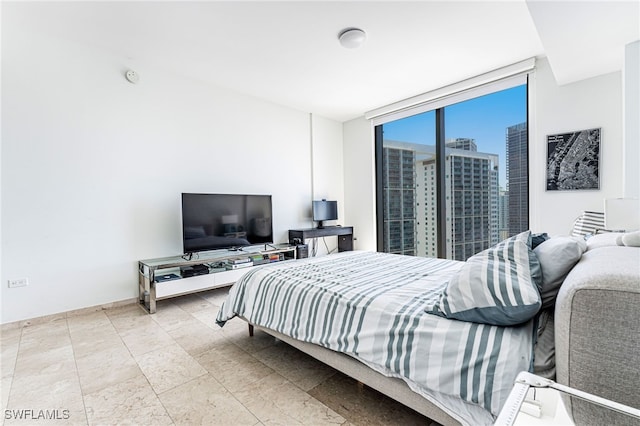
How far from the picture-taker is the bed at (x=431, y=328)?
1.08 meters

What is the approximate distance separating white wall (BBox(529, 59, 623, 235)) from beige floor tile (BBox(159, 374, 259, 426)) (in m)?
3.58

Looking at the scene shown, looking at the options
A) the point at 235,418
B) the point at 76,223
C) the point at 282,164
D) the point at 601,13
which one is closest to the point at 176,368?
the point at 235,418

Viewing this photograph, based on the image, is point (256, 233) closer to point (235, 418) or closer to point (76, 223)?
point (76, 223)

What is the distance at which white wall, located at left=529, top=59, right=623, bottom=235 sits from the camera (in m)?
2.89

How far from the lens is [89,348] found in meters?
2.26

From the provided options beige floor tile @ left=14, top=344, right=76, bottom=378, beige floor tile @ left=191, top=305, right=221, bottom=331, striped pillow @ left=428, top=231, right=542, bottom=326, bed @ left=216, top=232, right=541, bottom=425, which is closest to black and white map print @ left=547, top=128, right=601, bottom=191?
bed @ left=216, top=232, right=541, bottom=425

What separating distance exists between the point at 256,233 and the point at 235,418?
277 cm

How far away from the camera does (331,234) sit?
15.9 feet

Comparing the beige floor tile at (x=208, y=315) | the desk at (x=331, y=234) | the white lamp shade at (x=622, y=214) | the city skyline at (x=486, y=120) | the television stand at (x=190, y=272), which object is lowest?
the beige floor tile at (x=208, y=315)

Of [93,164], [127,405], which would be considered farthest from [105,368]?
[93,164]

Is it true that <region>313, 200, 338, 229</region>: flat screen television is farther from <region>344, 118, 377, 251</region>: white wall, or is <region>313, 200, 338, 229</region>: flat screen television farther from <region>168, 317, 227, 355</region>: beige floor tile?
<region>168, 317, 227, 355</region>: beige floor tile

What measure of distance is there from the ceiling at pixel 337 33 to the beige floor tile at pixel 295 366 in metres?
2.77

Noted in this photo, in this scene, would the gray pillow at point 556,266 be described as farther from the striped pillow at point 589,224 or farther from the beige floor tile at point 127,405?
the beige floor tile at point 127,405

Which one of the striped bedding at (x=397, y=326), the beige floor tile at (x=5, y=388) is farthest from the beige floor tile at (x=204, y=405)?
the beige floor tile at (x=5, y=388)
